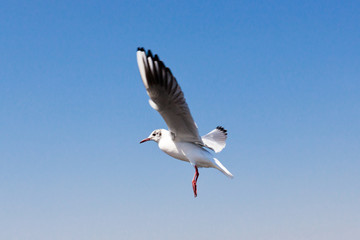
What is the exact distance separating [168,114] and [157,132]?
141cm

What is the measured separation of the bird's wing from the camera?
9.73 meters

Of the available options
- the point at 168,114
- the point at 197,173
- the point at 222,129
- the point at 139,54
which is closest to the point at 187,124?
the point at 168,114

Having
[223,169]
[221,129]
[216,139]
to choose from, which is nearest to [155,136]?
[223,169]

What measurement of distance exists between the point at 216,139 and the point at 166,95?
495 cm

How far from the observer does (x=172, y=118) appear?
10.6 metres

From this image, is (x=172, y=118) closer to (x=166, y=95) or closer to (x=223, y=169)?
(x=166, y=95)

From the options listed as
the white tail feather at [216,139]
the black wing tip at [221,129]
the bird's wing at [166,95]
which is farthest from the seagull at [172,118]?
the black wing tip at [221,129]

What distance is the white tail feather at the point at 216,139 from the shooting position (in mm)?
13234

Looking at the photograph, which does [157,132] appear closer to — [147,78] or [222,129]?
[147,78]

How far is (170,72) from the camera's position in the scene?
9586mm

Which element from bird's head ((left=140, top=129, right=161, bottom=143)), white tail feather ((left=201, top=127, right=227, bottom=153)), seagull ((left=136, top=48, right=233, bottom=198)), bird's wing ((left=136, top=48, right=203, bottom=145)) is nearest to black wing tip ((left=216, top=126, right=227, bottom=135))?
white tail feather ((left=201, top=127, right=227, bottom=153))

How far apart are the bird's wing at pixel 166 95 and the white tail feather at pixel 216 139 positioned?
1.92m

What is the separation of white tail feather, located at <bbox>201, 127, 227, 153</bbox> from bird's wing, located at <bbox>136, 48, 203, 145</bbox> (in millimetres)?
1919

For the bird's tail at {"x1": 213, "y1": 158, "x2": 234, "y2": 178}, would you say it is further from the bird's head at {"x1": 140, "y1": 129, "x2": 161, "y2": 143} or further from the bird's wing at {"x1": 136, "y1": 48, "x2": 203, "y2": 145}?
the bird's head at {"x1": 140, "y1": 129, "x2": 161, "y2": 143}
